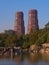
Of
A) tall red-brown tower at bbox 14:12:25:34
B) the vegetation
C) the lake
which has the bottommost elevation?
the lake

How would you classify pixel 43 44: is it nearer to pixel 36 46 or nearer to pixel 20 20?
pixel 36 46

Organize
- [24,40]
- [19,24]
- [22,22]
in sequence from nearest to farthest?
[24,40] → [19,24] → [22,22]

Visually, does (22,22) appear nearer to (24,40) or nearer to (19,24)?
(19,24)

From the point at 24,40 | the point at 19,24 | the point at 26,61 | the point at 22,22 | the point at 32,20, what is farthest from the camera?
the point at 22,22

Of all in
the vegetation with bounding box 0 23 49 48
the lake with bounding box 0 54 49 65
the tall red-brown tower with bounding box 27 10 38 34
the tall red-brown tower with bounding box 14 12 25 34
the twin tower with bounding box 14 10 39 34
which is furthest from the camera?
the tall red-brown tower with bounding box 14 12 25 34

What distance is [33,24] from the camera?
158 m

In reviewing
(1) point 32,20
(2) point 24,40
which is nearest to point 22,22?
(1) point 32,20

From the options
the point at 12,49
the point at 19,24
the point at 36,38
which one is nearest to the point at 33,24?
the point at 19,24

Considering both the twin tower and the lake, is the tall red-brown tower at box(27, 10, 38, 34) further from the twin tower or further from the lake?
the lake

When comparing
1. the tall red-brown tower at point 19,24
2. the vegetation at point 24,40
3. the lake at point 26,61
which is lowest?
the lake at point 26,61

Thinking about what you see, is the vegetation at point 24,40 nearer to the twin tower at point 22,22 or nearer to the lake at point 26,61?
the lake at point 26,61

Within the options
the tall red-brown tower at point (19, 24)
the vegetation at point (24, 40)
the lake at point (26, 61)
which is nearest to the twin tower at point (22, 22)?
the tall red-brown tower at point (19, 24)

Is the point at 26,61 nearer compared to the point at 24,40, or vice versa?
the point at 26,61

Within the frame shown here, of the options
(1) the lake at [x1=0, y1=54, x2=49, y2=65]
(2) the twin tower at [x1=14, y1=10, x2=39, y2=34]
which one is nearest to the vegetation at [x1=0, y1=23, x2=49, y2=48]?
(1) the lake at [x1=0, y1=54, x2=49, y2=65]
